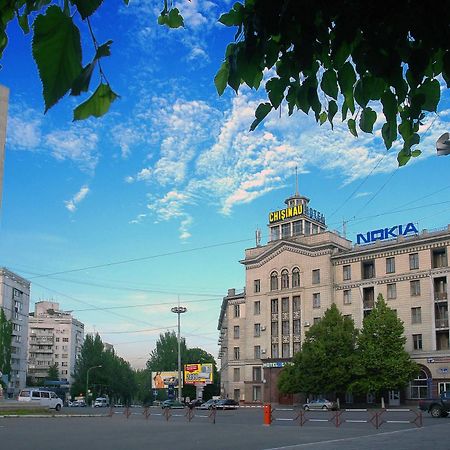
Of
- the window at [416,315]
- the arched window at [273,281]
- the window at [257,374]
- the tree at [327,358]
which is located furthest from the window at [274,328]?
the window at [416,315]

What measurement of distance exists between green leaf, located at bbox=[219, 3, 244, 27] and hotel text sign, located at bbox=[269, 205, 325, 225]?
244 ft

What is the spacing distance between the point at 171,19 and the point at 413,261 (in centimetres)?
6507

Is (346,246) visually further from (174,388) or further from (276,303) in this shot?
(174,388)

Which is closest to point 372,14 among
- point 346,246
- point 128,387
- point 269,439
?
point 269,439

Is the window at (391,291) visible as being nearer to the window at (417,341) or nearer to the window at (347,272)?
the window at (417,341)

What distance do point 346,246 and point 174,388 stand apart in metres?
36.0

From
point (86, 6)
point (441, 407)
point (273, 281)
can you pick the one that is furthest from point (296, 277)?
point (86, 6)

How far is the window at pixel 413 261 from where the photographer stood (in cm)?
6456

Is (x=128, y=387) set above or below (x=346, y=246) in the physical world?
below

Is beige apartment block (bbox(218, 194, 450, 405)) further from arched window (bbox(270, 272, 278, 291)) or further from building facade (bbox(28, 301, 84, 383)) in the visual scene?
building facade (bbox(28, 301, 84, 383))

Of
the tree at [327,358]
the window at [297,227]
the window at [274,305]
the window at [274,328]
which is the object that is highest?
the window at [297,227]

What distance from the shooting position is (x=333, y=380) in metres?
62.6

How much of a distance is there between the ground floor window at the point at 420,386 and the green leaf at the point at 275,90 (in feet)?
209

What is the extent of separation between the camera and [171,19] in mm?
3344
